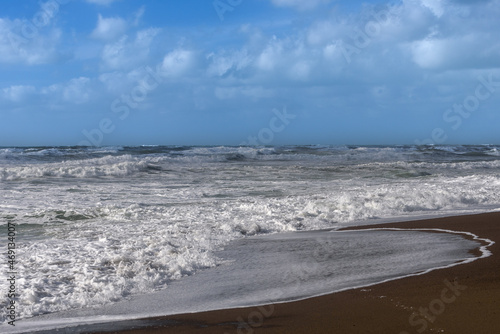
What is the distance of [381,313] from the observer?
445cm

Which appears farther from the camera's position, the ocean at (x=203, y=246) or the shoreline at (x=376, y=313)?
the ocean at (x=203, y=246)

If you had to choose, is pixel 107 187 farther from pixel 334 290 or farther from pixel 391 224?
pixel 334 290

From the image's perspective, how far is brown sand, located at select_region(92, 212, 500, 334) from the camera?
13.5ft

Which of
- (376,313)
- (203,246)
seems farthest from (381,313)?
(203,246)

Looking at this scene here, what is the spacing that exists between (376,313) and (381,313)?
0.05 meters

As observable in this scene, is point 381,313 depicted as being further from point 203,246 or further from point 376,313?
point 203,246

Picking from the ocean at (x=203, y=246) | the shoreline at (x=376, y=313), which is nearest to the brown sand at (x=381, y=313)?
the shoreline at (x=376, y=313)

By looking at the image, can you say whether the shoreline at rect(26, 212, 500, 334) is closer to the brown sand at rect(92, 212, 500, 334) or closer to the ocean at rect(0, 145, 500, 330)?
the brown sand at rect(92, 212, 500, 334)

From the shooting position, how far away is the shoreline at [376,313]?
4.13 metres

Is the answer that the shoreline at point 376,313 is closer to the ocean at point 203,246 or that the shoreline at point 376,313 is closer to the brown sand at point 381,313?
the brown sand at point 381,313

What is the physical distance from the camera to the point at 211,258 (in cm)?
693

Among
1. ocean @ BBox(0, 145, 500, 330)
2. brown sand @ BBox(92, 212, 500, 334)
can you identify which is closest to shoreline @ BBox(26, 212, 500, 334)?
brown sand @ BBox(92, 212, 500, 334)

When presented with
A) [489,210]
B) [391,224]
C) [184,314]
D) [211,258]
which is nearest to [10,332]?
[184,314]

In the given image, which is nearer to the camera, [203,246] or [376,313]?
[376,313]
